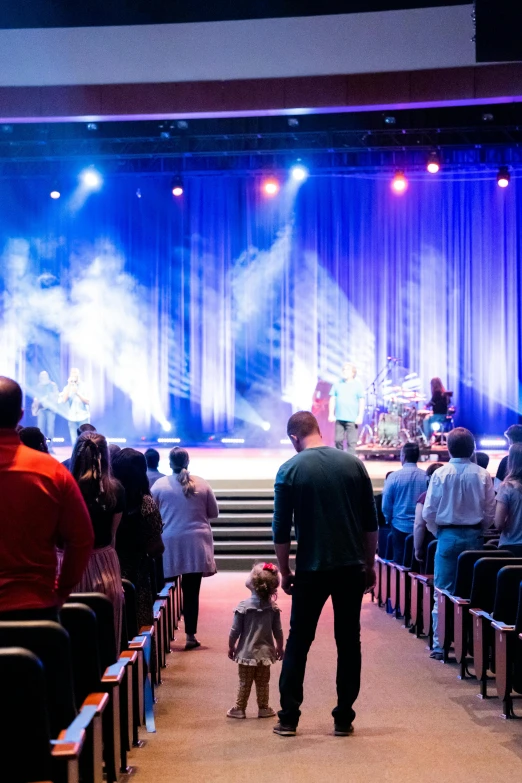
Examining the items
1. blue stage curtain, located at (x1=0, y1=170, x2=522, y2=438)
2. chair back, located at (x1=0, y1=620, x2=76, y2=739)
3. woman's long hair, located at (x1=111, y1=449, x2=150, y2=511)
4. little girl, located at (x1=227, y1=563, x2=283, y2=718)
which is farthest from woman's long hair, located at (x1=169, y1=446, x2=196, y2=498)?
blue stage curtain, located at (x1=0, y1=170, x2=522, y2=438)

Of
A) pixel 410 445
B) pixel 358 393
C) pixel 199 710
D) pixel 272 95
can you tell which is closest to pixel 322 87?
pixel 272 95

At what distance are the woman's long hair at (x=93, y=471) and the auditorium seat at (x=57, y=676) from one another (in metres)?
1.36

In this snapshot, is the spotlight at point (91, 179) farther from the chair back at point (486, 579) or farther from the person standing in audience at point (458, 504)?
Result: the chair back at point (486, 579)

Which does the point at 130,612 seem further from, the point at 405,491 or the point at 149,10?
the point at 149,10

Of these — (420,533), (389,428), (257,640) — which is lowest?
(257,640)

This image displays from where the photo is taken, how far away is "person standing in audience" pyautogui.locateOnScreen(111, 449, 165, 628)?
205 inches

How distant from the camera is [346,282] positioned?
760 inches

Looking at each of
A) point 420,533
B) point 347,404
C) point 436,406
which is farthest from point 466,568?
point 436,406

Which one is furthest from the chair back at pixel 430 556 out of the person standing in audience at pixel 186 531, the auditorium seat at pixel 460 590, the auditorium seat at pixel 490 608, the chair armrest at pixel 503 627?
the chair armrest at pixel 503 627

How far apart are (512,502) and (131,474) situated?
2.28 metres

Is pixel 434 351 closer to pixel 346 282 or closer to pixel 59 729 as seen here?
pixel 346 282

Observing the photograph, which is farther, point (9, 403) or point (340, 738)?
point (340, 738)

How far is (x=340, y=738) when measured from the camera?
14.9 ft

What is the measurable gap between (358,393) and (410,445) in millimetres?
5704
